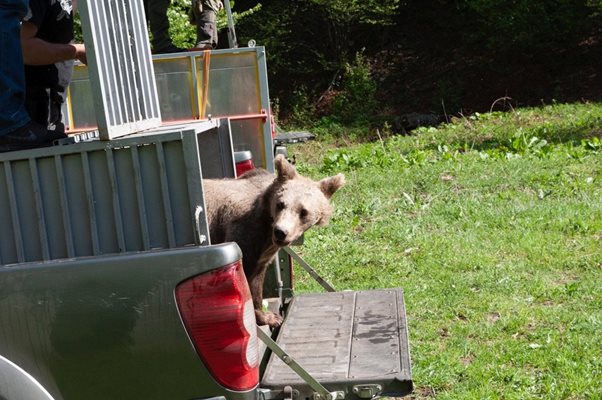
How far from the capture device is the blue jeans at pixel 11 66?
3.56m

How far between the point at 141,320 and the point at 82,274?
0.84ft

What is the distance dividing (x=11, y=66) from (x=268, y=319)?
232 cm

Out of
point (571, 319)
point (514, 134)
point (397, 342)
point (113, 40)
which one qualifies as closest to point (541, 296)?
point (571, 319)

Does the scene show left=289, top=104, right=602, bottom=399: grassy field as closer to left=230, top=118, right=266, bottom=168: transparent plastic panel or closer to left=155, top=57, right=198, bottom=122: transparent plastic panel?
left=230, top=118, right=266, bottom=168: transparent plastic panel

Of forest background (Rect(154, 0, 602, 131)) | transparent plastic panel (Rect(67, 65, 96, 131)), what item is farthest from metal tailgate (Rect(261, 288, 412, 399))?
forest background (Rect(154, 0, 602, 131))

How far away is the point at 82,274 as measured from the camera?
2.89 metres

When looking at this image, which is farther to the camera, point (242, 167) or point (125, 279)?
point (242, 167)

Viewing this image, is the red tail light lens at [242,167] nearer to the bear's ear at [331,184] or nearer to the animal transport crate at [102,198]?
the bear's ear at [331,184]

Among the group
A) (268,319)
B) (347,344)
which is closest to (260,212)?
(268,319)

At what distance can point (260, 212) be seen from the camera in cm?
525

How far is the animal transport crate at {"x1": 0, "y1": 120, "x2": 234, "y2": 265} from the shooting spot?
10.5 ft

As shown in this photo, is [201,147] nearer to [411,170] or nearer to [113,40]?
[113,40]

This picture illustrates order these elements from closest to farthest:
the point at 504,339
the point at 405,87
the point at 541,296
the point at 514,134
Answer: the point at 504,339 → the point at 541,296 → the point at 514,134 → the point at 405,87

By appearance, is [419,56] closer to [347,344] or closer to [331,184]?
[331,184]
